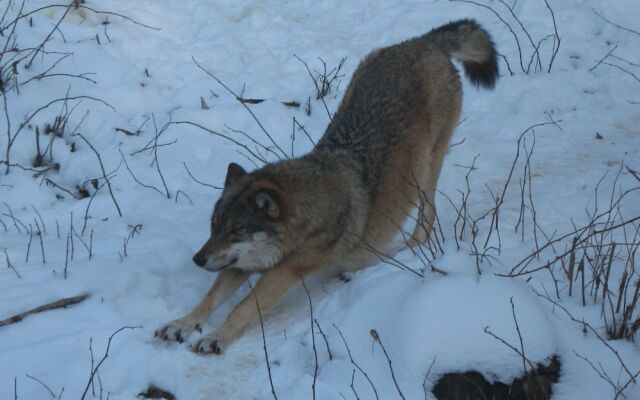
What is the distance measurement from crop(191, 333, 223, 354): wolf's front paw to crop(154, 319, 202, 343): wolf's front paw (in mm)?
102

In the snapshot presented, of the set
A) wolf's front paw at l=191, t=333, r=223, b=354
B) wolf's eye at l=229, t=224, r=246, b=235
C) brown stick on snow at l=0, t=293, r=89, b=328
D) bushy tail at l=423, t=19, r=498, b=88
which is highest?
bushy tail at l=423, t=19, r=498, b=88

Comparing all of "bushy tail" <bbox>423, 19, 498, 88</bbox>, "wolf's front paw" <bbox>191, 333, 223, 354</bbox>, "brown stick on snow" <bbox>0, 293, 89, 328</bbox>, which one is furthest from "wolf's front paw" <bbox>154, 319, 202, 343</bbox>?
"bushy tail" <bbox>423, 19, 498, 88</bbox>

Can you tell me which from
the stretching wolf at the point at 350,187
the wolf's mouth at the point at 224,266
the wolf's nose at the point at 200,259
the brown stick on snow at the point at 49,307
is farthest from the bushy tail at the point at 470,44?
the brown stick on snow at the point at 49,307

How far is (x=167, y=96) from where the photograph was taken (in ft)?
23.9

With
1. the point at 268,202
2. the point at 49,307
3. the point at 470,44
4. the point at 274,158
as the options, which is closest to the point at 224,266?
the point at 268,202

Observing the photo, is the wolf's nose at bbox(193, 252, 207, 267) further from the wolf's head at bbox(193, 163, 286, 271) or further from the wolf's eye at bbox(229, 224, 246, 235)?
the wolf's eye at bbox(229, 224, 246, 235)

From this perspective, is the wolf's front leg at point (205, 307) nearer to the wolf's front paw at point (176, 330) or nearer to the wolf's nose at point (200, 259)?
the wolf's front paw at point (176, 330)

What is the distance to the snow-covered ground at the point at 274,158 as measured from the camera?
12.7ft

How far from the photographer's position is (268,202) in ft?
15.6

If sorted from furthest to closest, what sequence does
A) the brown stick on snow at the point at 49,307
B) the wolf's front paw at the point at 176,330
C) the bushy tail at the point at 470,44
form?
the bushy tail at the point at 470,44
the wolf's front paw at the point at 176,330
the brown stick on snow at the point at 49,307

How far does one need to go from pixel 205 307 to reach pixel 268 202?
713mm

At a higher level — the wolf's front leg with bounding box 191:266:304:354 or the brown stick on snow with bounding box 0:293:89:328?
the brown stick on snow with bounding box 0:293:89:328

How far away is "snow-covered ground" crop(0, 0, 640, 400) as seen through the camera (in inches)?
152

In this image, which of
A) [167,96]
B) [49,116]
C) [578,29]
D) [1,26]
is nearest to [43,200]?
[49,116]
